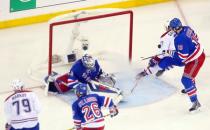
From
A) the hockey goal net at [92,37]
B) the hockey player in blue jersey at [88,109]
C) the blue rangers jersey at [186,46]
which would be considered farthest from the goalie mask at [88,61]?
the hockey player in blue jersey at [88,109]

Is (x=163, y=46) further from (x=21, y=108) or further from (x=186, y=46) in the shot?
(x=21, y=108)

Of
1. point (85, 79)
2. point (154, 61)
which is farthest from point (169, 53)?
point (85, 79)

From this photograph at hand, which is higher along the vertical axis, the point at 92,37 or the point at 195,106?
the point at 92,37

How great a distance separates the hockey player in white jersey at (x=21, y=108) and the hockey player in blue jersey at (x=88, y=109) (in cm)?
32

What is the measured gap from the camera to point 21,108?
21.2 ft

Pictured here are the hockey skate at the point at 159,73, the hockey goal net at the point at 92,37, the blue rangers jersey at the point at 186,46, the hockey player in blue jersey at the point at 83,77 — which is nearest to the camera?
the blue rangers jersey at the point at 186,46

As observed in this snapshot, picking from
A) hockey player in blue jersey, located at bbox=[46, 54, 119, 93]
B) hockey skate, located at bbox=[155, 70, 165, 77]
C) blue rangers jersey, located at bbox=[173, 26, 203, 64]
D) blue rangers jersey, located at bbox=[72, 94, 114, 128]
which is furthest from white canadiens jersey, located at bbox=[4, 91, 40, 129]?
hockey skate, located at bbox=[155, 70, 165, 77]

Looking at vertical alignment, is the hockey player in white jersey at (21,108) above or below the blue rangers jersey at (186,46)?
below

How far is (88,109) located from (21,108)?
1.69 ft

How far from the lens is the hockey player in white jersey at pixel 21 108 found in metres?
6.46

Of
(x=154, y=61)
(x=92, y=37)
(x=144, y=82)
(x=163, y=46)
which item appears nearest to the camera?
(x=163, y=46)

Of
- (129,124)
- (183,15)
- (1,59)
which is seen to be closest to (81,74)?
(129,124)

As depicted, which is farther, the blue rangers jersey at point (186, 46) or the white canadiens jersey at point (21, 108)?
the blue rangers jersey at point (186, 46)

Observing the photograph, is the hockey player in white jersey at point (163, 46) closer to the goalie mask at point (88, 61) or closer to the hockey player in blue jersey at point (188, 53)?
the hockey player in blue jersey at point (188, 53)
